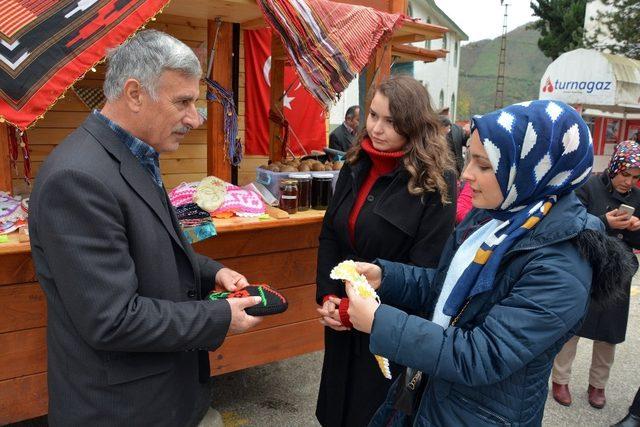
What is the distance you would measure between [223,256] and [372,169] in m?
1.14

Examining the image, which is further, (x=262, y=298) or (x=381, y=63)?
(x=381, y=63)

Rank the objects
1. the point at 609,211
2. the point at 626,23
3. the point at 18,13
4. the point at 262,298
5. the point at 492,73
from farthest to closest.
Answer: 1. the point at 492,73
2. the point at 626,23
3. the point at 609,211
4. the point at 18,13
5. the point at 262,298

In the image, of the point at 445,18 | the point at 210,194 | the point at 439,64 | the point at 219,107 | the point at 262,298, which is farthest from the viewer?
the point at 445,18

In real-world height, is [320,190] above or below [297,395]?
above

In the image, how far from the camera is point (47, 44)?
2.33 m

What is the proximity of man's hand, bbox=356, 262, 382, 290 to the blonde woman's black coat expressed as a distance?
336 mm

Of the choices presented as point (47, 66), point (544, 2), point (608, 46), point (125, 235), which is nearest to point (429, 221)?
point (125, 235)

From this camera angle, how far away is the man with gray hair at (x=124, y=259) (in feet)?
4.50

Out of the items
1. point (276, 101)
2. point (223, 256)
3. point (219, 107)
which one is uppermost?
point (276, 101)

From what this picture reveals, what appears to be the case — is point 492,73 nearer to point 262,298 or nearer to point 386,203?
point 386,203

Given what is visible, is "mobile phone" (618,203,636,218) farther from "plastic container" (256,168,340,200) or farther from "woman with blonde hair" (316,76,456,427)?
"plastic container" (256,168,340,200)

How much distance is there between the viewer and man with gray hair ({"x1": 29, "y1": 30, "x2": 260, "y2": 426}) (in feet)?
4.50

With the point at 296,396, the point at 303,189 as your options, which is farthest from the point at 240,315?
the point at 296,396

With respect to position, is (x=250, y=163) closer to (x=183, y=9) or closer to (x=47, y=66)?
(x=183, y=9)
